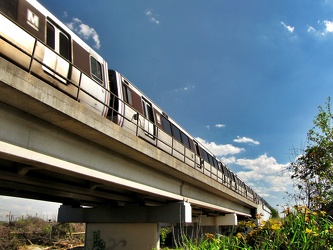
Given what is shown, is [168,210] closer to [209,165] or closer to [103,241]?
[103,241]

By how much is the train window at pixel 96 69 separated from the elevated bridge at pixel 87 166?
2797 millimetres

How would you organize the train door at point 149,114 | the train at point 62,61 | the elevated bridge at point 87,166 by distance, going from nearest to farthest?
the elevated bridge at point 87,166
the train at point 62,61
the train door at point 149,114

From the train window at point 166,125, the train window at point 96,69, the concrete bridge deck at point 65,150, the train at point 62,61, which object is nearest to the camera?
the concrete bridge deck at point 65,150

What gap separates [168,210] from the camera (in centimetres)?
1703

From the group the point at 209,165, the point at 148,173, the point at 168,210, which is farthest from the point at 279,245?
the point at 209,165

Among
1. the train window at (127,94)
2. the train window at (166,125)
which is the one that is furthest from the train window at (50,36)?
the train window at (166,125)

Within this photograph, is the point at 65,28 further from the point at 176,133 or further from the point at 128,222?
the point at 128,222

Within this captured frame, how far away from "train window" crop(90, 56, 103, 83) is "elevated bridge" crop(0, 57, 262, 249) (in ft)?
9.18

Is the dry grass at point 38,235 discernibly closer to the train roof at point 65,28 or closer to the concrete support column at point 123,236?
the concrete support column at point 123,236

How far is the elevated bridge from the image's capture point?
698cm

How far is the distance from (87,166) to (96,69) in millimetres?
4101

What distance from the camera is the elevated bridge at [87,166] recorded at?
22.9 feet

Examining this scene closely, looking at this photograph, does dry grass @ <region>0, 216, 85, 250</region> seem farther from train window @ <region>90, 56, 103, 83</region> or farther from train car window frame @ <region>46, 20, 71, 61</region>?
train car window frame @ <region>46, 20, 71, 61</region>

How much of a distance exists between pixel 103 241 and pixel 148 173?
286 inches
